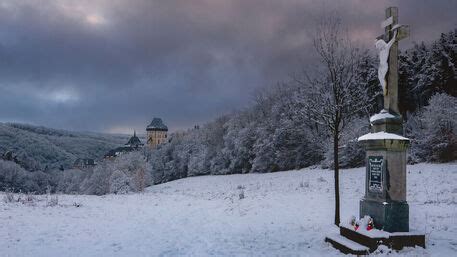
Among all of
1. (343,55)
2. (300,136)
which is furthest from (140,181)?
(343,55)

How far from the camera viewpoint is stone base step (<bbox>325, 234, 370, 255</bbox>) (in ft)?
27.7

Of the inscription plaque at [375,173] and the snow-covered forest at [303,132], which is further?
the snow-covered forest at [303,132]

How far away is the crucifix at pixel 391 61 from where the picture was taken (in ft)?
32.8

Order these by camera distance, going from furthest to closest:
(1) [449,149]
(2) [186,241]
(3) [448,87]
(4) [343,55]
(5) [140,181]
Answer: (5) [140,181]
(3) [448,87]
(1) [449,149]
(4) [343,55]
(2) [186,241]

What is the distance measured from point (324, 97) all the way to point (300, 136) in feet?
103

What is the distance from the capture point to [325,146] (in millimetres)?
37781

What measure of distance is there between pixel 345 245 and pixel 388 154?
2573 mm

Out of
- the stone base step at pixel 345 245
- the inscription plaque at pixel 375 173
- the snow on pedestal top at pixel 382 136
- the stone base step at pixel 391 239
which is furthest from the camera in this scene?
the inscription plaque at pixel 375 173

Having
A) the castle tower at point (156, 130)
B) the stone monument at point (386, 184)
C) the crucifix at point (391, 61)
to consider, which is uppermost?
the castle tower at point (156, 130)

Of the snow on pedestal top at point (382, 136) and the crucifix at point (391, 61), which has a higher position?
the crucifix at point (391, 61)

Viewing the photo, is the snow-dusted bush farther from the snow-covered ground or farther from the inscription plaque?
the inscription plaque

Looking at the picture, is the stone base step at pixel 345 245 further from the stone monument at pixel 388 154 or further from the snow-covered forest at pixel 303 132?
the snow-covered forest at pixel 303 132

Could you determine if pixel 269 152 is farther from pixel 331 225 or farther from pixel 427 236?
pixel 427 236

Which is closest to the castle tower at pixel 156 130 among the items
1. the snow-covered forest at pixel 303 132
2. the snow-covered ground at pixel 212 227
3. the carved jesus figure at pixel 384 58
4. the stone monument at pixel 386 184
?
the snow-covered forest at pixel 303 132
